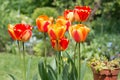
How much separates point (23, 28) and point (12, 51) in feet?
15.8

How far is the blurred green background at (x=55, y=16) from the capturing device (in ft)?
25.3

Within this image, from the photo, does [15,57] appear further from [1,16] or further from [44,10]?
[44,10]

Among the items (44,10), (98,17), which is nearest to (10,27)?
(44,10)

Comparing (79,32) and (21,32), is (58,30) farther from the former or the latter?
(21,32)

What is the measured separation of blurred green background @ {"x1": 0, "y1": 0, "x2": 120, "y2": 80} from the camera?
7722mm

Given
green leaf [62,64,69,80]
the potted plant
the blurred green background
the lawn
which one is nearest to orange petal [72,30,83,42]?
green leaf [62,64,69,80]

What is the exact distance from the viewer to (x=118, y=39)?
329 inches

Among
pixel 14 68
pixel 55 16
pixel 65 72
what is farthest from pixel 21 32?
pixel 55 16

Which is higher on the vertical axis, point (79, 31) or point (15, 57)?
point (79, 31)

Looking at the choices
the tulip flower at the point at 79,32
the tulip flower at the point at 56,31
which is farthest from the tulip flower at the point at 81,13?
the tulip flower at the point at 56,31

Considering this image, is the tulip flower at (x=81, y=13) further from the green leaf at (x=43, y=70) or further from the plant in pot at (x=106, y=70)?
the plant in pot at (x=106, y=70)

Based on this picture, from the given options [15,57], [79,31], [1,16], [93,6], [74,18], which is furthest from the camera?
[93,6]

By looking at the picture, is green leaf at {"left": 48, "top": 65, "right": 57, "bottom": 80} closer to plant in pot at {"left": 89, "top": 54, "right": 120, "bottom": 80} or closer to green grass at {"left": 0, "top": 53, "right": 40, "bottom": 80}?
plant in pot at {"left": 89, "top": 54, "right": 120, "bottom": 80}

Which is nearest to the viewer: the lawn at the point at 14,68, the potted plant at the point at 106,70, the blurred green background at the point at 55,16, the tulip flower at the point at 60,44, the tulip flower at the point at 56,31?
the tulip flower at the point at 56,31
